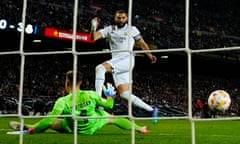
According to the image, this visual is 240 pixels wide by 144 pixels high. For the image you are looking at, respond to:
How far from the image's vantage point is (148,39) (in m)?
15.2

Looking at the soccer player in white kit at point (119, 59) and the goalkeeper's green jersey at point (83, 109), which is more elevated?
the soccer player in white kit at point (119, 59)

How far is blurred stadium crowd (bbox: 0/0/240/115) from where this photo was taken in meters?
13.6

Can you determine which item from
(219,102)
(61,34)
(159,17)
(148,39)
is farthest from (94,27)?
(159,17)

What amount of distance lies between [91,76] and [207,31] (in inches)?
174

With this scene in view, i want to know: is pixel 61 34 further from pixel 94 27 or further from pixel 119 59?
pixel 94 27

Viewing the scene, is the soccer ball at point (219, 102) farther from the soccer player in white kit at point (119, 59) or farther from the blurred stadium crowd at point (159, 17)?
the blurred stadium crowd at point (159, 17)

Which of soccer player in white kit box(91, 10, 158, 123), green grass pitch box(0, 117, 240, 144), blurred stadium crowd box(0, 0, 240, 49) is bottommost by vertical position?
green grass pitch box(0, 117, 240, 144)

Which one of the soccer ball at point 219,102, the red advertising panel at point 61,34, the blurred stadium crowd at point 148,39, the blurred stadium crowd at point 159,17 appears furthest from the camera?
the blurred stadium crowd at point 159,17

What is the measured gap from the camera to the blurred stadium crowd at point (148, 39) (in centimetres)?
1360

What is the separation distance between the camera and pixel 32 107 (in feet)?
36.7

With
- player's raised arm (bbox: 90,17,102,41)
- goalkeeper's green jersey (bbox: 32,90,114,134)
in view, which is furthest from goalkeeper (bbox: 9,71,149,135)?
player's raised arm (bbox: 90,17,102,41)

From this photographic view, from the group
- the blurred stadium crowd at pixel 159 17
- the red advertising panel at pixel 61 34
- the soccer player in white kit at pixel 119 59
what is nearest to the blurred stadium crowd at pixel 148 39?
the blurred stadium crowd at pixel 159 17

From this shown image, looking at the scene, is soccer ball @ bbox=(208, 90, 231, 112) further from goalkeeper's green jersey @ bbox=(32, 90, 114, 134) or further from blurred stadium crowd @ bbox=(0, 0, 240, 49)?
blurred stadium crowd @ bbox=(0, 0, 240, 49)

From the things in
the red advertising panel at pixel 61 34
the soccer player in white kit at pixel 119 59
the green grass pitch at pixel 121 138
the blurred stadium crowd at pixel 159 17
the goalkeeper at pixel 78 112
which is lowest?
the green grass pitch at pixel 121 138
